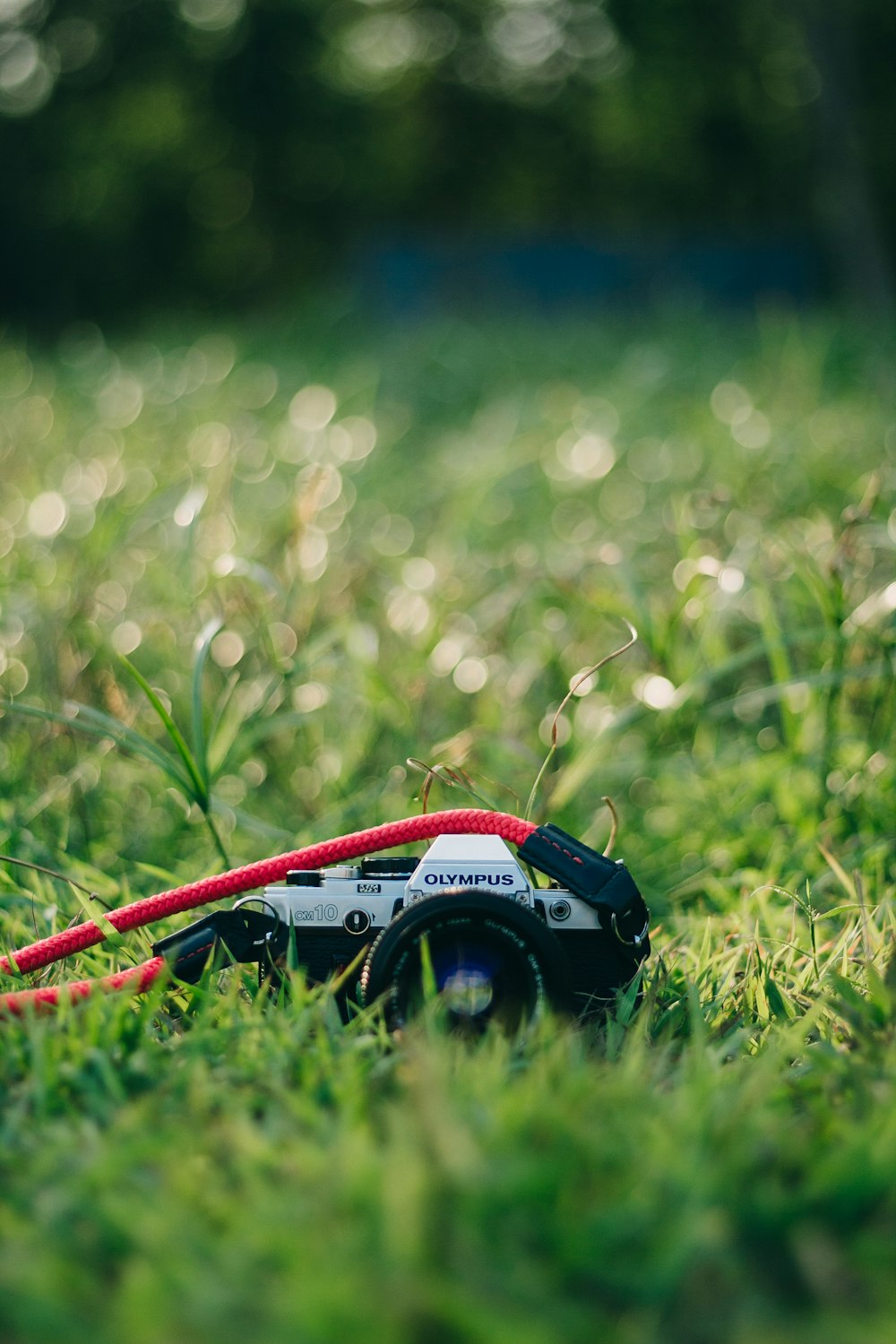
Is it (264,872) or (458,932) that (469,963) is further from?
(264,872)

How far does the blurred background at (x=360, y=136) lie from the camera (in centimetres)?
1627

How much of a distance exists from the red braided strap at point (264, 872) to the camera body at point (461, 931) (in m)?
0.04

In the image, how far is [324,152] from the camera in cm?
1953

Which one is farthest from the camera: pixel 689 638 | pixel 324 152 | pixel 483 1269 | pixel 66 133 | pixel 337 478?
pixel 324 152

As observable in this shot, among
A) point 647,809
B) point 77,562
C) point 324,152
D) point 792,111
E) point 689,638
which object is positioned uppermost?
point 324,152

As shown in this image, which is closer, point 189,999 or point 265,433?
point 189,999

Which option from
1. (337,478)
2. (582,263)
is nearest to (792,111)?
(582,263)

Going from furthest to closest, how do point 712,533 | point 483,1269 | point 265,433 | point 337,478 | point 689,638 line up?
point 265,433 → point 337,478 → point 712,533 → point 689,638 → point 483,1269

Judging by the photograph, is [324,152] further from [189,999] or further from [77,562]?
[189,999]

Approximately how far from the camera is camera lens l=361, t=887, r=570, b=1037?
107 centimetres

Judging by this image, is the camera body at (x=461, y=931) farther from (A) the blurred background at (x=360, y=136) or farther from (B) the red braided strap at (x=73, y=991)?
(A) the blurred background at (x=360, y=136)

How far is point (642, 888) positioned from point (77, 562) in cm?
154

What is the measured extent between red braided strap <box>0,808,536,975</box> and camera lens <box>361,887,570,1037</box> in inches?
6.1

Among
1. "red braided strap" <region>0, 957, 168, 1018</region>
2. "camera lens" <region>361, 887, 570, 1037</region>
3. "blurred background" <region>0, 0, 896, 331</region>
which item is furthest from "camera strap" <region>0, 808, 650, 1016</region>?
"blurred background" <region>0, 0, 896, 331</region>
